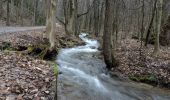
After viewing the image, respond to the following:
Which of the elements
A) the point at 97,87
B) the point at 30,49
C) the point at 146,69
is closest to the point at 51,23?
the point at 30,49

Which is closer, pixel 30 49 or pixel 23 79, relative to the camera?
pixel 23 79

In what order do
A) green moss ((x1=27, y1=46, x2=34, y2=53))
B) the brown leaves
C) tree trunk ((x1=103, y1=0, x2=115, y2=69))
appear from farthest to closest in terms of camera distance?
green moss ((x1=27, y1=46, x2=34, y2=53)) → tree trunk ((x1=103, y1=0, x2=115, y2=69)) → the brown leaves

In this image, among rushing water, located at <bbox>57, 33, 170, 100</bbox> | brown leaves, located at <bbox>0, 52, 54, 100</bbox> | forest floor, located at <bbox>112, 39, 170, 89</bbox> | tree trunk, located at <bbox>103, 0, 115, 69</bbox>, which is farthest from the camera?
tree trunk, located at <bbox>103, 0, 115, 69</bbox>

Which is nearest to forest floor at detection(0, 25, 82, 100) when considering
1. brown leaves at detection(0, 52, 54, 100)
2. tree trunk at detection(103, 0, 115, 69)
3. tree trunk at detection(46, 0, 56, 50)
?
brown leaves at detection(0, 52, 54, 100)

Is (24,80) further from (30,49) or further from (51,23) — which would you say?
(51,23)

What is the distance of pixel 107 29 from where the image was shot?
11430 millimetres

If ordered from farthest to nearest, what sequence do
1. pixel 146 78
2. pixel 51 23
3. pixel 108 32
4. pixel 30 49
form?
1. pixel 51 23
2. pixel 30 49
3. pixel 108 32
4. pixel 146 78

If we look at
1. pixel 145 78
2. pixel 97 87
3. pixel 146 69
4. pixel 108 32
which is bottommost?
pixel 97 87

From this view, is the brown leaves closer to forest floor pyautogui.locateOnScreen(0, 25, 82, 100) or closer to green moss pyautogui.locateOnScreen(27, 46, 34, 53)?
forest floor pyautogui.locateOnScreen(0, 25, 82, 100)

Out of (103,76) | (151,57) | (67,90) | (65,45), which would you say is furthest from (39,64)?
(65,45)

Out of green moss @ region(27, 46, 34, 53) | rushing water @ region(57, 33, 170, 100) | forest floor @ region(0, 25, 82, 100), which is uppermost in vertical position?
green moss @ region(27, 46, 34, 53)

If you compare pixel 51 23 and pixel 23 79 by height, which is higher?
pixel 51 23

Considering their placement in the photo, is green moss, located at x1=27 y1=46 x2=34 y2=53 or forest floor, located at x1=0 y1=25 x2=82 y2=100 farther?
green moss, located at x1=27 y1=46 x2=34 y2=53

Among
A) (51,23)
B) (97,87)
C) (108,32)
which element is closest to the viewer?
(97,87)
